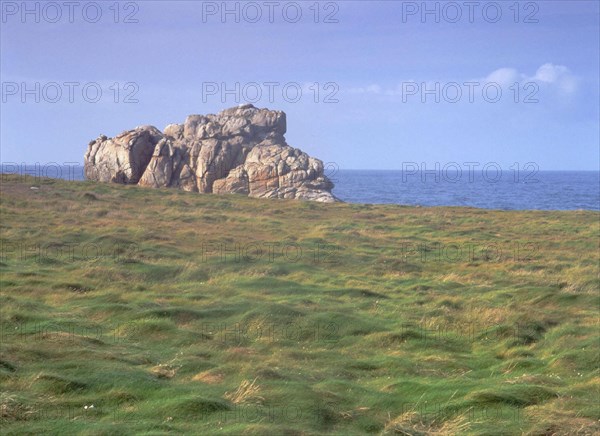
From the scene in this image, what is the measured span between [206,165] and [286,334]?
85795 mm

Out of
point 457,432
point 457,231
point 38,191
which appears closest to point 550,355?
point 457,432

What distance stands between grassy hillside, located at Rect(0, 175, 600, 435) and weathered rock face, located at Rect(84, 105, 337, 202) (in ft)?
188

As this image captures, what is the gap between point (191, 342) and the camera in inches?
747

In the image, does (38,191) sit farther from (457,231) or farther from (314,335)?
(314,335)

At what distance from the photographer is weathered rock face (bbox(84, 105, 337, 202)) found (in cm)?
10156

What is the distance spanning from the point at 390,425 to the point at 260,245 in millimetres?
27304

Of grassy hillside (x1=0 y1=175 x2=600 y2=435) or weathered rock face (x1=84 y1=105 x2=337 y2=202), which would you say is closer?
grassy hillside (x1=0 y1=175 x2=600 y2=435)

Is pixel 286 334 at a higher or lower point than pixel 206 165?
lower

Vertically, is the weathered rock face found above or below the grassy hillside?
above

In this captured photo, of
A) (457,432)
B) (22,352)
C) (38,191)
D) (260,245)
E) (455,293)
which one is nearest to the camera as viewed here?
(457,432)

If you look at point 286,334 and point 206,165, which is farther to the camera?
point 206,165

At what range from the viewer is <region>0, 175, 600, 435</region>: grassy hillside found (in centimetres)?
1311

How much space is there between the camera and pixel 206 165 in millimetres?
104312

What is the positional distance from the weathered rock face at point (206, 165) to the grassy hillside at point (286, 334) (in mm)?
57291
